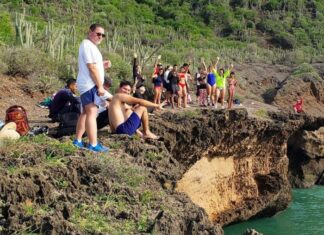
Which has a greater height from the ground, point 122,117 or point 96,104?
point 96,104

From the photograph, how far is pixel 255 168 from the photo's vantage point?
17688 millimetres

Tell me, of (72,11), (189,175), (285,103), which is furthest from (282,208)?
(72,11)

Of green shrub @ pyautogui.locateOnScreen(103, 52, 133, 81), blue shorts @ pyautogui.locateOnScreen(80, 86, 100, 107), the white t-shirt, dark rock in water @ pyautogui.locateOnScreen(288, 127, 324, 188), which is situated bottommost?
dark rock in water @ pyautogui.locateOnScreen(288, 127, 324, 188)

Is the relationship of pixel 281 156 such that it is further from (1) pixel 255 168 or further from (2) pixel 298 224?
(2) pixel 298 224

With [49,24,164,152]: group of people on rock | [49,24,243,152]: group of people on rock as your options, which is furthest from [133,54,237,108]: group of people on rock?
[49,24,164,152]: group of people on rock

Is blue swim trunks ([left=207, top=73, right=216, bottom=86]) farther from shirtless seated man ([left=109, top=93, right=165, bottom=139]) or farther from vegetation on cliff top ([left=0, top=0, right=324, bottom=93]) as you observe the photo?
vegetation on cliff top ([left=0, top=0, right=324, bottom=93])

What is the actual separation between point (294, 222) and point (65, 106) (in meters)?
8.98

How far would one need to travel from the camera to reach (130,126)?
933 cm

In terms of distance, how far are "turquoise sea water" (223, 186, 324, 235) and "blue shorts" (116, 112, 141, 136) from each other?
279 inches

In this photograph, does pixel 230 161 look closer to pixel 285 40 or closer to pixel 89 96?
pixel 89 96

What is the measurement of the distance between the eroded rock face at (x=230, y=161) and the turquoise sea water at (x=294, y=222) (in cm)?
27

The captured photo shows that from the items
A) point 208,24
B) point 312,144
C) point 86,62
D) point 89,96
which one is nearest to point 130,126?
point 89,96

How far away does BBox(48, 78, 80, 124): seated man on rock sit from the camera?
33.7 ft

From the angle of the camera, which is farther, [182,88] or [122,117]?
[182,88]
